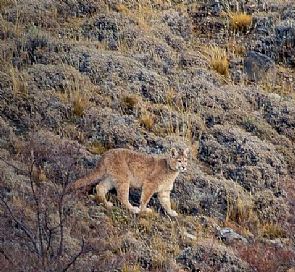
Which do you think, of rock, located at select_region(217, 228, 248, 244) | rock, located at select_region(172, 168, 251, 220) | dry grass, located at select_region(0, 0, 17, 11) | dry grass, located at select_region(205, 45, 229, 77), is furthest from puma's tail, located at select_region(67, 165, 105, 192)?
dry grass, located at select_region(0, 0, 17, 11)

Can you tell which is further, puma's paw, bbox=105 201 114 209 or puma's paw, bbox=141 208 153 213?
puma's paw, bbox=141 208 153 213

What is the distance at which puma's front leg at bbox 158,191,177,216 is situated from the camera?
43.2ft

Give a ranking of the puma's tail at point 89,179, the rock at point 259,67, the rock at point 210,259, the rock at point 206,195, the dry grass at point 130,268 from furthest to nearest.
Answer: the rock at point 259,67 < the rock at point 206,195 < the puma's tail at point 89,179 < the rock at point 210,259 < the dry grass at point 130,268

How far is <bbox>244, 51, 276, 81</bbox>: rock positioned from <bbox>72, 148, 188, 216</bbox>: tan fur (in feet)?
13.3

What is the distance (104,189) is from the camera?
13.1 m

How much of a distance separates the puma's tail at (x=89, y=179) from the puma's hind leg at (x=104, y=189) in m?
0.13

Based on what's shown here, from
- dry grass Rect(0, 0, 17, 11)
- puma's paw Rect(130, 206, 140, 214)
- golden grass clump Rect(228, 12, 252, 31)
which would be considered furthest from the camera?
golden grass clump Rect(228, 12, 252, 31)

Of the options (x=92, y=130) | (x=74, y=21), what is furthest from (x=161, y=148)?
(x=74, y=21)

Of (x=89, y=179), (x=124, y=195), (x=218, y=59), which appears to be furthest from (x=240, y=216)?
(x=218, y=59)

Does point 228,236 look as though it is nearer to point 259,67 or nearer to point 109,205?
point 109,205

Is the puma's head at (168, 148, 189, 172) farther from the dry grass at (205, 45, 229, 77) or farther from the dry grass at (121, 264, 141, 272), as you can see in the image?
the dry grass at (205, 45, 229, 77)

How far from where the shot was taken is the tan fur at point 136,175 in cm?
1300

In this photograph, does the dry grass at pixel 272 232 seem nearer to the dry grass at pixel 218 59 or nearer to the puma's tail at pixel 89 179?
the puma's tail at pixel 89 179

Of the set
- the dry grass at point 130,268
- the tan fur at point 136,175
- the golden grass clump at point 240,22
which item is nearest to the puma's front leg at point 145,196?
the tan fur at point 136,175
